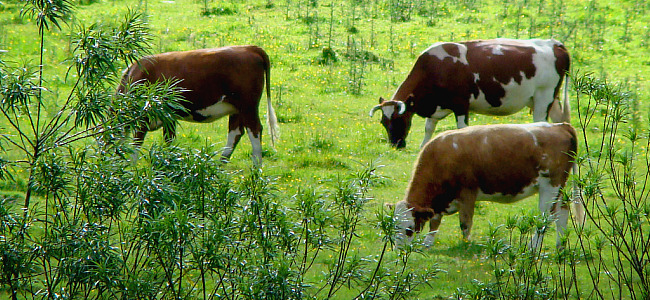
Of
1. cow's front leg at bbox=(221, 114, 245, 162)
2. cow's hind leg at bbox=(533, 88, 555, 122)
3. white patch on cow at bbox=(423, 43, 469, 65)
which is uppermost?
white patch on cow at bbox=(423, 43, 469, 65)

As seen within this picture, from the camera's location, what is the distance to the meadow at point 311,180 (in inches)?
289

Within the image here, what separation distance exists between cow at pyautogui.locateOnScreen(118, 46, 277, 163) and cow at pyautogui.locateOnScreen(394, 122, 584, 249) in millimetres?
4076

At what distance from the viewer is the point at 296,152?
15258 millimetres

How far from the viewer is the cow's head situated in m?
15.1

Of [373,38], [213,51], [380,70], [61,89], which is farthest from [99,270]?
[373,38]

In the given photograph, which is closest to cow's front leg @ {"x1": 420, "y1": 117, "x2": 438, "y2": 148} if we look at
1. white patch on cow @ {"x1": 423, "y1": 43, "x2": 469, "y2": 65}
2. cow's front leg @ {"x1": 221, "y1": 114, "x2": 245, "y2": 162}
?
white patch on cow @ {"x1": 423, "y1": 43, "x2": 469, "y2": 65}

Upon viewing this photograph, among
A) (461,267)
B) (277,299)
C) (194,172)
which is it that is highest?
(194,172)

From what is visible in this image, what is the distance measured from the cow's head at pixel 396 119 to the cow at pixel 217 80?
2.45 metres


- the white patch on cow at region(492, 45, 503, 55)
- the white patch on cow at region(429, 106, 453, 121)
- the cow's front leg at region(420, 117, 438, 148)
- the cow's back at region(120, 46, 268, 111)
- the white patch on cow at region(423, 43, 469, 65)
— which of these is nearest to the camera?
the cow's back at region(120, 46, 268, 111)

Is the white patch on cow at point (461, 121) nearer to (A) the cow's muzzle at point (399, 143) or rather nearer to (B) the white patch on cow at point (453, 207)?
(A) the cow's muzzle at point (399, 143)

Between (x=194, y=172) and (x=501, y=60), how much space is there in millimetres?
8870

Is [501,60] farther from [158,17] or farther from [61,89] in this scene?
[158,17]

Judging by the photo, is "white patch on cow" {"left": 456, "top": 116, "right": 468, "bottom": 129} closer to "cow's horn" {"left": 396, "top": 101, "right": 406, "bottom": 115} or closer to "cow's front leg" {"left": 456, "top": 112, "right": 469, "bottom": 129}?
"cow's front leg" {"left": 456, "top": 112, "right": 469, "bottom": 129}

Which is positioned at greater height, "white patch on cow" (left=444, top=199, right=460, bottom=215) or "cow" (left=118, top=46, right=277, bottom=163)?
"cow" (left=118, top=46, right=277, bottom=163)
